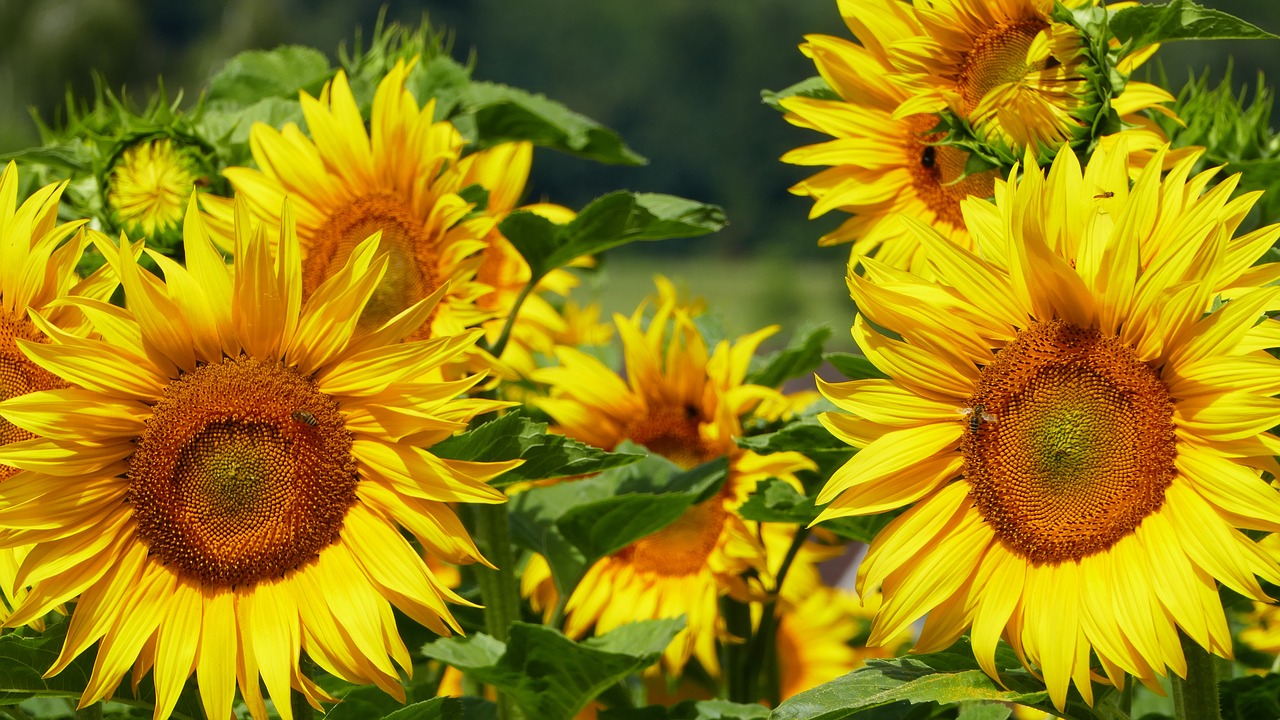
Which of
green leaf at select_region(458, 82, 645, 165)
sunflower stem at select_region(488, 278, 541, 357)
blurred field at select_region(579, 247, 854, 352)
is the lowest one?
sunflower stem at select_region(488, 278, 541, 357)

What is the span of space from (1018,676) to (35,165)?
54.7 inches

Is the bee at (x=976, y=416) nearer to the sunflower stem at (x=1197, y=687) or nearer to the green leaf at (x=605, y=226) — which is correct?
the sunflower stem at (x=1197, y=687)

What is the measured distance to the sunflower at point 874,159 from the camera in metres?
1.62

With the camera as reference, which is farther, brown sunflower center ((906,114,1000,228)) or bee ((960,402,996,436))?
brown sunflower center ((906,114,1000,228))

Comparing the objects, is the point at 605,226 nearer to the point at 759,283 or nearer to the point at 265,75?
the point at 265,75

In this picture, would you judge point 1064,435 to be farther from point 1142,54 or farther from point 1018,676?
point 1142,54

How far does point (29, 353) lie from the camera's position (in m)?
1.24

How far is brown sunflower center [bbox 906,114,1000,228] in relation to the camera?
165 cm

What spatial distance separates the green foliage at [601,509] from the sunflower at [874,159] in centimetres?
37

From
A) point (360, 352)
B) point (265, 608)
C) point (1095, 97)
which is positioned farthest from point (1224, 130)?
point (265, 608)

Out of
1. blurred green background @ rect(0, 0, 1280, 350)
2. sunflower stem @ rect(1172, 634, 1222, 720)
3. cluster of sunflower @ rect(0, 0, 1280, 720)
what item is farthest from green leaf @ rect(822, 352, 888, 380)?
blurred green background @ rect(0, 0, 1280, 350)

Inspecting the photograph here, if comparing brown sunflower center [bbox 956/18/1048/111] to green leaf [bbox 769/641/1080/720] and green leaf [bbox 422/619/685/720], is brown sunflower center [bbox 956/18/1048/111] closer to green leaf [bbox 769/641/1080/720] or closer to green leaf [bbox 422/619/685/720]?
green leaf [bbox 769/641/1080/720]

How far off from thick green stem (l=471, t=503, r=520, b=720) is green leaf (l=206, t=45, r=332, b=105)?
2.32 ft

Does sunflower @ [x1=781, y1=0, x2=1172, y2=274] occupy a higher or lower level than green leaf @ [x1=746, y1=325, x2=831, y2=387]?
higher
